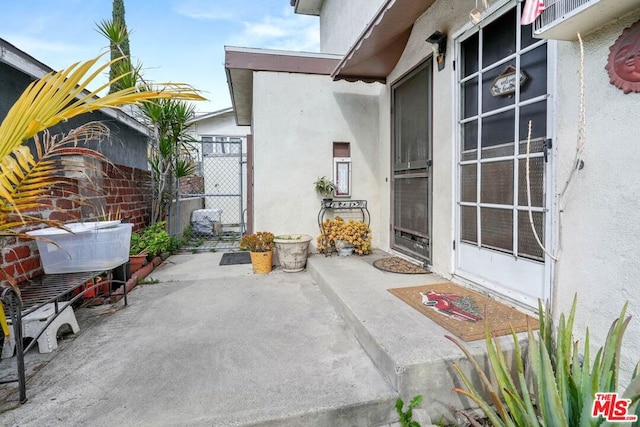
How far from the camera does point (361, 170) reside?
197 inches

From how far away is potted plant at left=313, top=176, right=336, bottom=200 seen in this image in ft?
15.8

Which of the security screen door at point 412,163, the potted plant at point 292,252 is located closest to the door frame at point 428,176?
the security screen door at point 412,163

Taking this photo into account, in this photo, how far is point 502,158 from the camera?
2.60 meters

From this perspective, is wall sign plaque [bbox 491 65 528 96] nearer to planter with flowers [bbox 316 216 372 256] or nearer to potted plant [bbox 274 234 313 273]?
planter with flowers [bbox 316 216 372 256]

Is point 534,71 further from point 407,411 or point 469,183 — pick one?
point 407,411

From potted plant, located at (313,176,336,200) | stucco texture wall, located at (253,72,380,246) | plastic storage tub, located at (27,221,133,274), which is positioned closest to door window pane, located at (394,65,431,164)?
stucco texture wall, located at (253,72,380,246)

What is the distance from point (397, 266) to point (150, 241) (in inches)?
149

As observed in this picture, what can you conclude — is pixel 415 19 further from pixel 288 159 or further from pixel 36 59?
pixel 36 59

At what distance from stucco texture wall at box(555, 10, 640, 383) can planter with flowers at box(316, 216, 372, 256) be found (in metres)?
2.72

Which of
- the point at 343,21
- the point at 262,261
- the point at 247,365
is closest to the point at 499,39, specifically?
the point at 247,365

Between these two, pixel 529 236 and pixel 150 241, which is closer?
pixel 529 236

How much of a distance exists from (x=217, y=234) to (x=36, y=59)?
17.4ft

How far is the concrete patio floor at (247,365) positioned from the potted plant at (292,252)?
1.17 meters

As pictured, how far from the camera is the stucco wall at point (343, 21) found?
5783 millimetres
